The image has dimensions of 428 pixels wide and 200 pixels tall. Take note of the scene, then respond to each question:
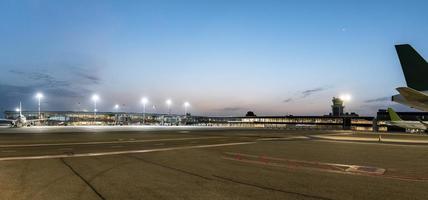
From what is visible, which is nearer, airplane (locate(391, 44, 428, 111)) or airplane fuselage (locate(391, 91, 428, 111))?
airplane fuselage (locate(391, 91, 428, 111))

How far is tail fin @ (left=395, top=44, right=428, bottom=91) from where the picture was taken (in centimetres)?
2936

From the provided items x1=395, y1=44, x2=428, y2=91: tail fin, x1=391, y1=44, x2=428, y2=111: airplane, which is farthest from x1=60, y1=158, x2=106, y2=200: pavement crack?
x1=395, y1=44, x2=428, y2=91: tail fin

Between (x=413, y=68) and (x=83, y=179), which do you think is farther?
(x=413, y=68)

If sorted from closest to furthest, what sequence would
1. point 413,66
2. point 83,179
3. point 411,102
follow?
point 83,179 → point 411,102 → point 413,66

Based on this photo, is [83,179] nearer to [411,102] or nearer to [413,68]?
[411,102]

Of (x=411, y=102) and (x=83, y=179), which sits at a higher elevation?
(x=411, y=102)

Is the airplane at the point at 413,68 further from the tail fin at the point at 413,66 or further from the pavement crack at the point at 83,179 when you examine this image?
the pavement crack at the point at 83,179

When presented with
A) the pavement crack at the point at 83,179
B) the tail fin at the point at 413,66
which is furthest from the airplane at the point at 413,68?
the pavement crack at the point at 83,179

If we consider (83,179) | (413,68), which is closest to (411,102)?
(413,68)

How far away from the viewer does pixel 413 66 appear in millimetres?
29656

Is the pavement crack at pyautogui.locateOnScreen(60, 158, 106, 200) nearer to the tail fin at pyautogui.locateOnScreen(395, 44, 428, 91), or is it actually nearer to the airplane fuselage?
the airplane fuselage

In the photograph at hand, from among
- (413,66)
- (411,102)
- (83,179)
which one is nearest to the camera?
(83,179)

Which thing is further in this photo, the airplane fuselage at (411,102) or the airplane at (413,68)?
the airplane at (413,68)

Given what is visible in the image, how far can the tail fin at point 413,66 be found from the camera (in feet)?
96.3
